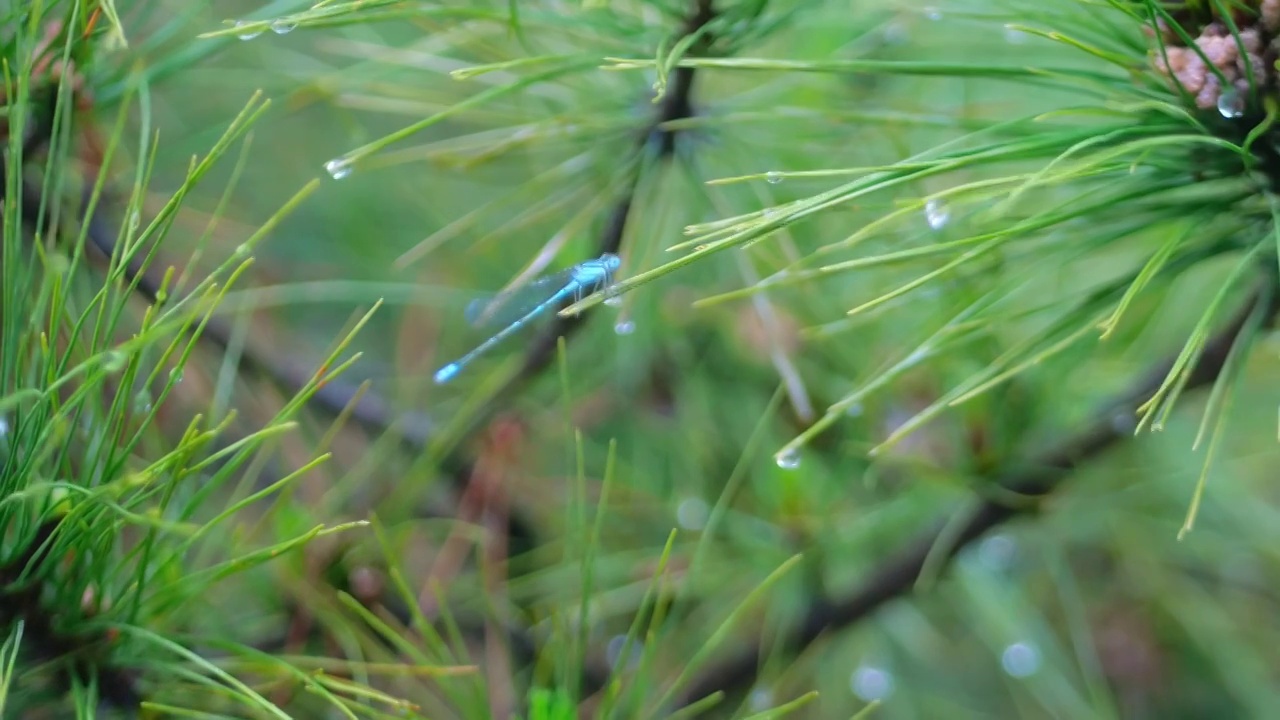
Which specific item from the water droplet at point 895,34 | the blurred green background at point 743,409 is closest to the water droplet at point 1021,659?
the blurred green background at point 743,409

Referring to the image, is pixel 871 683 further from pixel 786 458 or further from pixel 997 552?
pixel 786 458

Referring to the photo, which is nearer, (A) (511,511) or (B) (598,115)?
(B) (598,115)

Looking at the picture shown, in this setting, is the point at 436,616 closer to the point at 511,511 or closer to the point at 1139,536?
the point at 511,511

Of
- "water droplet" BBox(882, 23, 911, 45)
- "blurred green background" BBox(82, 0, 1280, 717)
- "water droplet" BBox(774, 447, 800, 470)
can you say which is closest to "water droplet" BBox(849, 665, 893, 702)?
"blurred green background" BBox(82, 0, 1280, 717)

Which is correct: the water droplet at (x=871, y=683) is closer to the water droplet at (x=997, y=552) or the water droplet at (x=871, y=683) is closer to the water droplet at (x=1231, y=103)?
the water droplet at (x=997, y=552)

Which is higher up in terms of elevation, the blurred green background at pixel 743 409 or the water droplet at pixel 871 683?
the blurred green background at pixel 743 409

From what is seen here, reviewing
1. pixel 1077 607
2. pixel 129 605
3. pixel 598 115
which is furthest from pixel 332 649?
pixel 1077 607
